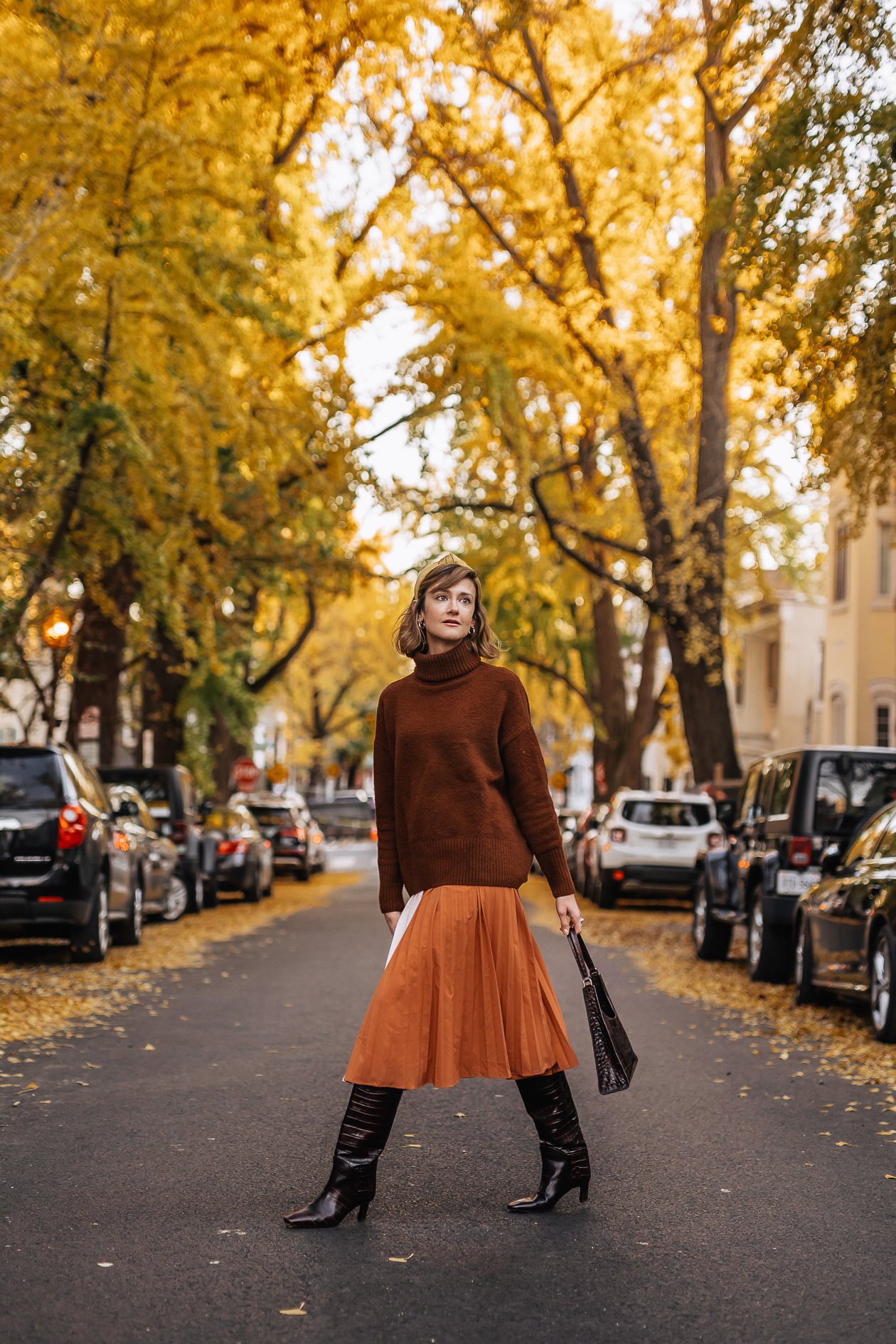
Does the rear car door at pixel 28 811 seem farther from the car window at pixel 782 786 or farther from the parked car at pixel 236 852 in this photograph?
the parked car at pixel 236 852

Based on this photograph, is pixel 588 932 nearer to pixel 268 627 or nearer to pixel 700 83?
pixel 700 83

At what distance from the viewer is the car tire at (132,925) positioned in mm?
15321

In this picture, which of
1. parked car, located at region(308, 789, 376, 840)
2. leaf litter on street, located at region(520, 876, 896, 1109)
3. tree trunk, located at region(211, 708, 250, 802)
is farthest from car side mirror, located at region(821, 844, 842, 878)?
parked car, located at region(308, 789, 376, 840)

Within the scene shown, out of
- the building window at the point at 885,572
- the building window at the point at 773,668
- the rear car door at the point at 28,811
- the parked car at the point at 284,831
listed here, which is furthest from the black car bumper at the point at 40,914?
the building window at the point at 773,668

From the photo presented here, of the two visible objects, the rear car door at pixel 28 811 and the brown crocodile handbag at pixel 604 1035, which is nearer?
the brown crocodile handbag at pixel 604 1035

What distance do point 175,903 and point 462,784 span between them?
15.6 m

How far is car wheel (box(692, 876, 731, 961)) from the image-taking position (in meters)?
15.2

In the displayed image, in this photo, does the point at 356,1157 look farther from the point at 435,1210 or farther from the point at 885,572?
the point at 885,572

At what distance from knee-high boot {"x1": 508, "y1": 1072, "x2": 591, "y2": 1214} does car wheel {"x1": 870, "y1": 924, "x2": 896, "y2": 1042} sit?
442 centimetres

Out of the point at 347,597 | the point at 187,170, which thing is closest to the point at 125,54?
the point at 187,170

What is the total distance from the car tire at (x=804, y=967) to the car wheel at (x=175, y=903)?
9.65 meters

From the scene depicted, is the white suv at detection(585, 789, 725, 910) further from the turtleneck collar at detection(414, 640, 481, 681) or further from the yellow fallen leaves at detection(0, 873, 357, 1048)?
the turtleneck collar at detection(414, 640, 481, 681)

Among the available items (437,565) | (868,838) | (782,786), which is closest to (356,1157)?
(437,565)

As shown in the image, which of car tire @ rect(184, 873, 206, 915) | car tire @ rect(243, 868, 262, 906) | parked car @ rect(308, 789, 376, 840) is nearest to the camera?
car tire @ rect(184, 873, 206, 915)
